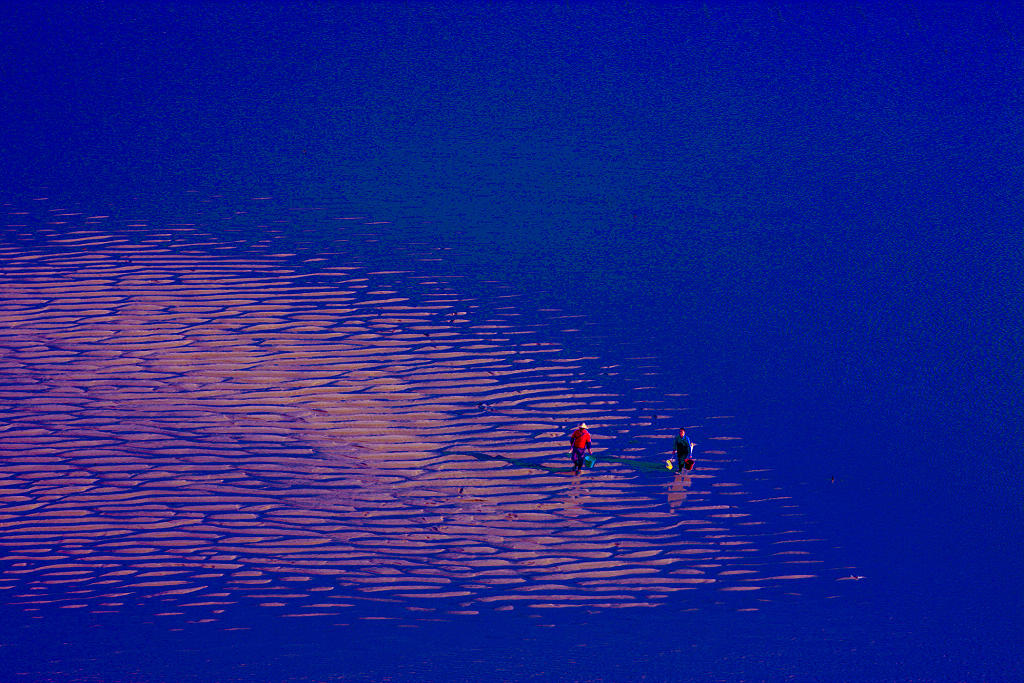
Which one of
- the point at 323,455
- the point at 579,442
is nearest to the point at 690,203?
the point at 579,442

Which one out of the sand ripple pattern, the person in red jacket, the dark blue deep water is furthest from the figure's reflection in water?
the person in red jacket

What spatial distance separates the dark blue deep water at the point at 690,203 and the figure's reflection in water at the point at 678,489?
551mm

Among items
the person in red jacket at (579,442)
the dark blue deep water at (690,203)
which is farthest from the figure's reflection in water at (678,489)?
the person in red jacket at (579,442)

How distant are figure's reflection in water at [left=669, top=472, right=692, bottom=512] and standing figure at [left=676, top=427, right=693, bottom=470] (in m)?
0.08

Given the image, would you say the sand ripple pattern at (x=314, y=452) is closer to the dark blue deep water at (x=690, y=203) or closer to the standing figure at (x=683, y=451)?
the standing figure at (x=683, y=451)

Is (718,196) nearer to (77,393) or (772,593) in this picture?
(772,593)

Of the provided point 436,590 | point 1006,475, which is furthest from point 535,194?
point 1006,475

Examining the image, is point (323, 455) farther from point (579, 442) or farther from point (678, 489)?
point (678, 489)

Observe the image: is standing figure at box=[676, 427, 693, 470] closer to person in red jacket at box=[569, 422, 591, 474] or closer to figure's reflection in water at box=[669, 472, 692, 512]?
figure's reflection in water at box=[669, 472, 692, 512]

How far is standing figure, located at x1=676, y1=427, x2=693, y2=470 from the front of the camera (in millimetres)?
5977

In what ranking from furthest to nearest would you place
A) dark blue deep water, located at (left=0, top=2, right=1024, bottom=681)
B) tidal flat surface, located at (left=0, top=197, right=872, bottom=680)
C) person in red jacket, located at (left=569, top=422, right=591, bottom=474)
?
person in red jacket, located at (left=569, top=422, right=591, bottom=474) → tidal flat surface, located at (left=0, top=197, right=872, bottom=680) → dark blue deep water, located at (left=0, top=2, right=1024, bottom=681)

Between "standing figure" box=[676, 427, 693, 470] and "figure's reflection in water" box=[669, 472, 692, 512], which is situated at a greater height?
"standing figure" box=[676, 427, 693, 470]

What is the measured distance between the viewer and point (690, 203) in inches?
308

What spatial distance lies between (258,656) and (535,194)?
479 cm
